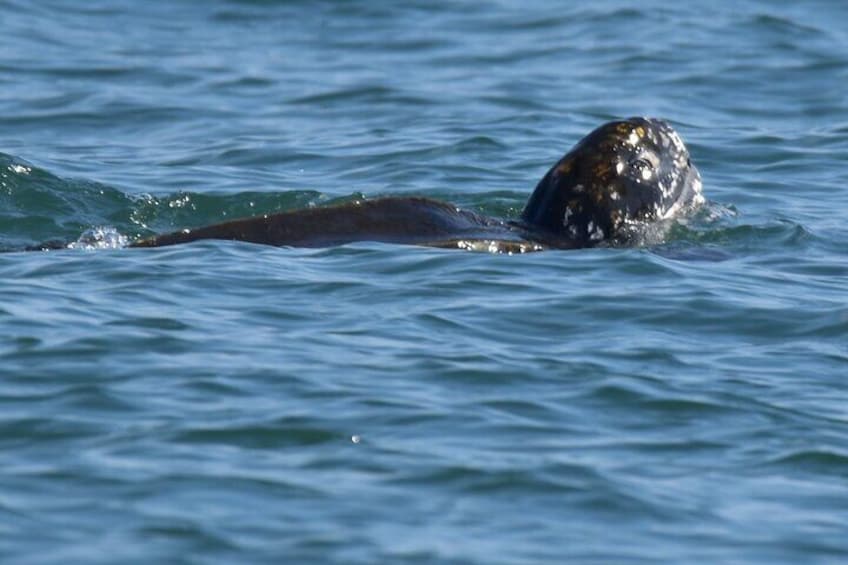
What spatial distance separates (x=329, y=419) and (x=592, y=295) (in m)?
2.49

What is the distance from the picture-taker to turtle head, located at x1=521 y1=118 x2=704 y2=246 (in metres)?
10.9

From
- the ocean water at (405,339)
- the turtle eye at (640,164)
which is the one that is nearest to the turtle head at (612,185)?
the turtle eye at (640,164)

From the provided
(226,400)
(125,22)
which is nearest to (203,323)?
(226,400)

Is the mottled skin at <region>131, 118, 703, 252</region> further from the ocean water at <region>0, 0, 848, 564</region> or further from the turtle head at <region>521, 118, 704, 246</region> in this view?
the ocean water at <region>0, 0, 848, 564</region>

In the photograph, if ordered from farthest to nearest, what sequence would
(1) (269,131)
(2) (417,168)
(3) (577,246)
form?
1. (1) (269,131)
2. (2) (417,168)
3. (3) (577,246)

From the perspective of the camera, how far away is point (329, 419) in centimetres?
732

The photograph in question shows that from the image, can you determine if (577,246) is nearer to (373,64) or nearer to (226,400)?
(226,400)

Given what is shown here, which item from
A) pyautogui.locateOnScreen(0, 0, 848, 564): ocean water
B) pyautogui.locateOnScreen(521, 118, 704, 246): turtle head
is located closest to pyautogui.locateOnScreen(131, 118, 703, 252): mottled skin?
pyautogui.locateOnScreen(521, 118, 704, 246): turtle head

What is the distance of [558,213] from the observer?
10.9 meters

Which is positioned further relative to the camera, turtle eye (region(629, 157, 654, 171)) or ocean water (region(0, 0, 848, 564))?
turtle eye (region(629, 157, 654, 171))

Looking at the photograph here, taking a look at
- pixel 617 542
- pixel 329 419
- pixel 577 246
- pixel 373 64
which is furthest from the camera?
pixel 373 64

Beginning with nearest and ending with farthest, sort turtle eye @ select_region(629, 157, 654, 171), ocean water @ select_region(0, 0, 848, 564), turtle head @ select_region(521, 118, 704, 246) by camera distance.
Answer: ocean water @ select_region(0, 0, 848, 564), turtle head @ select_region(521, 118, 704, 246), turtle eye @ select_region(629, 157, 654, 171)

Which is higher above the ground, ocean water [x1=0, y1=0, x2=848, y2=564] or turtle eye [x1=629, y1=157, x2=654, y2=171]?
turtle eye [x1=629, y1=157, x2=654, y2=171]

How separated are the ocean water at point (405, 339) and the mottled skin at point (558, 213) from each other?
7.1 inches
